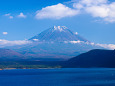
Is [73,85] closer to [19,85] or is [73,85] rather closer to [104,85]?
[104,85]

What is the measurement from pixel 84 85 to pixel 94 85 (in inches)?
153

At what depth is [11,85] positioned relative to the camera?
10381 centimetres

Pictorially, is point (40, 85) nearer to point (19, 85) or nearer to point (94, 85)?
point (19, 85)

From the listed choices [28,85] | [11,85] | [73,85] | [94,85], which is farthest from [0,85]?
[94,85]

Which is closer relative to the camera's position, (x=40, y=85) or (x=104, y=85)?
(x=104, y=85)

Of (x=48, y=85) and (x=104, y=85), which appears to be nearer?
(x=104, y=85)

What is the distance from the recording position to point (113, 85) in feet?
302

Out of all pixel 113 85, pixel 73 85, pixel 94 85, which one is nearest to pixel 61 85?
pixel 73 85

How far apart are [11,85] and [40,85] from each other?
39.9 ft

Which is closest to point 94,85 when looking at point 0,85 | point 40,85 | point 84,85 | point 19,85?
point 84,85

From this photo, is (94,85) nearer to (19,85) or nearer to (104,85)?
(104,85)

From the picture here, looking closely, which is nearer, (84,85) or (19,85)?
(84,85)

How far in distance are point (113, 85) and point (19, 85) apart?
37746mm

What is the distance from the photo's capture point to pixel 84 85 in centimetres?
9700
